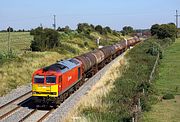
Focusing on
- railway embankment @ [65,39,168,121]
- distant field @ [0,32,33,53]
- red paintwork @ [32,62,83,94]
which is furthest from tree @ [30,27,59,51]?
railway embankment @ [65,39,168,121]

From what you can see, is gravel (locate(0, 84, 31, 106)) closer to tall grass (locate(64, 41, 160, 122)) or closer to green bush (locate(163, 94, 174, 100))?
tall grass (locate(64, 41, 160, 122))

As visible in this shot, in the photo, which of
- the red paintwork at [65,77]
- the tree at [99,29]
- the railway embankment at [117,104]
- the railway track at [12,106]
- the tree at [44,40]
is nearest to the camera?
the railway embankment at [117,104]

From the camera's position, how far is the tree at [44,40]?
220ft

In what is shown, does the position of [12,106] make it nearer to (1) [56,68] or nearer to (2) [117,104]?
(1) [56,68]

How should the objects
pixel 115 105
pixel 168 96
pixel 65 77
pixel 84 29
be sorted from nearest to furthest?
1. pixel 115 105
2. pixel 168 96
3. pixel 65 77
4. pixel 84 29

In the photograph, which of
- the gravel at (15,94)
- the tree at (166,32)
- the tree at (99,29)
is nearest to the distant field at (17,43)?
the gravel at (15,94)

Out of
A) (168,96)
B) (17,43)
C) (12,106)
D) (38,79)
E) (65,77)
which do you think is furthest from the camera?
(17,43)

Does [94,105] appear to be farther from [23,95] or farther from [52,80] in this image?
[23,95]

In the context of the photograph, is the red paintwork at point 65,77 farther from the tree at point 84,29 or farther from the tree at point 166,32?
the tree at point 84,29

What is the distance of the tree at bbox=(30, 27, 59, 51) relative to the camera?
67094 millimetres

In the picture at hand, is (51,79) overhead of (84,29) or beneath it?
beneath

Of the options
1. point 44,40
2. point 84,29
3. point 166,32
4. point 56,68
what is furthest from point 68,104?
point 84,29

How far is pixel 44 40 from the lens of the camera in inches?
2699

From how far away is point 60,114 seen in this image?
23.8 m
